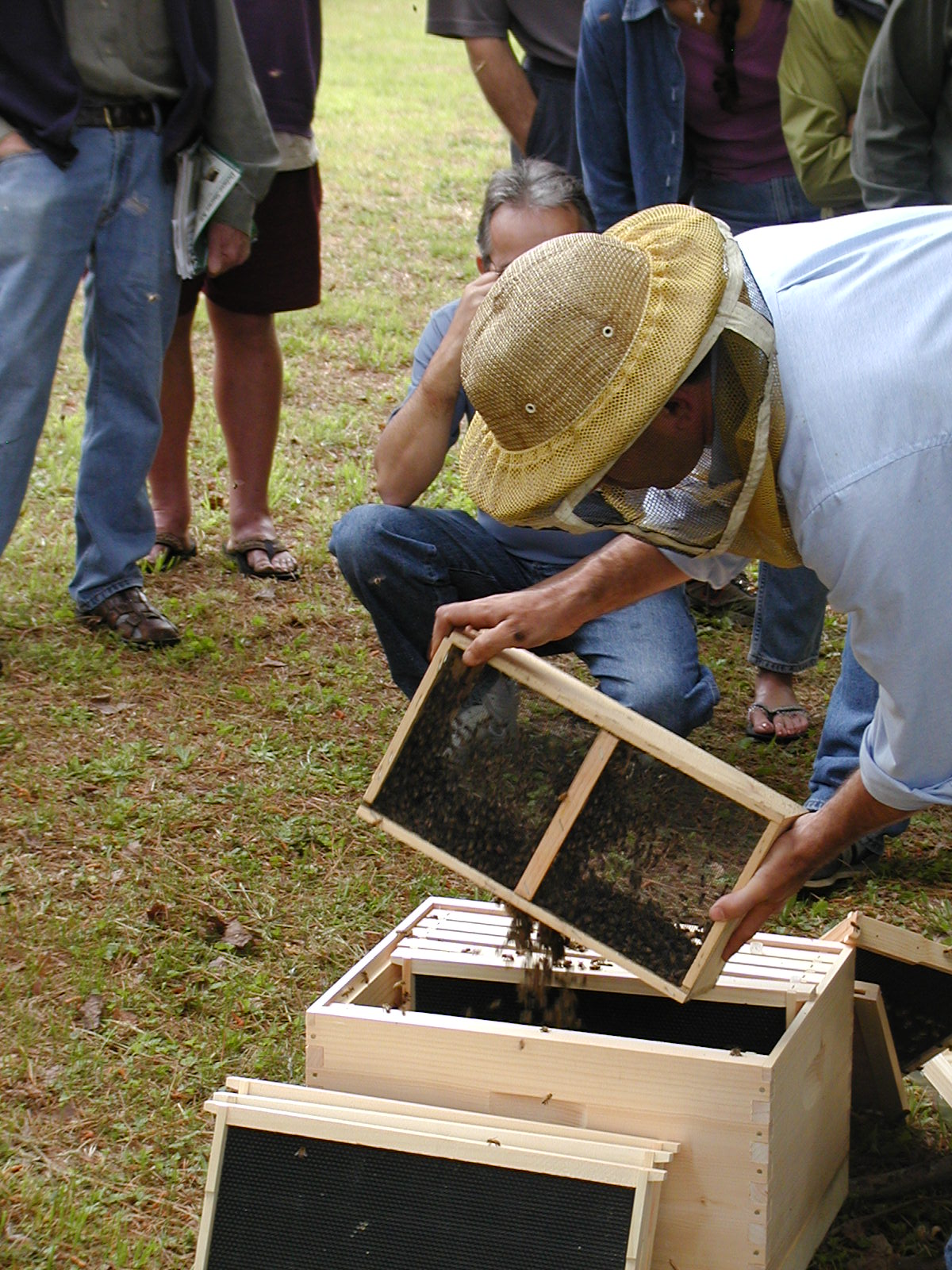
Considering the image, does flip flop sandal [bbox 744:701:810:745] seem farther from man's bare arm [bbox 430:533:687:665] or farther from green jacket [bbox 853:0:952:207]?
man's bare arm [bbox 430:533:687:665]

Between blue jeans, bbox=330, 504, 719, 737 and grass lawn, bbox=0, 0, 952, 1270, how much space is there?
476 millimetres

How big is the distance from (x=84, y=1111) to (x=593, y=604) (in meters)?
1.41

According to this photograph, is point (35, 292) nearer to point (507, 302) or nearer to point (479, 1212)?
point (507, 302)

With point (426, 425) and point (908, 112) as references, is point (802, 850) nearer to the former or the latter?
point (426, 425)

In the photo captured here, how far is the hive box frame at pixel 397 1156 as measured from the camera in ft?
6.51

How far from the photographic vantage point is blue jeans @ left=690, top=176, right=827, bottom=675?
393 cm

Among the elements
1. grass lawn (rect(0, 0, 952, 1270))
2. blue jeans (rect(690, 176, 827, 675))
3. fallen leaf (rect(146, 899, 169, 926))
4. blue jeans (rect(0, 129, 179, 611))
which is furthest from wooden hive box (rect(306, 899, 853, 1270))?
blue jeans (rect(0, 129, 179, 611))

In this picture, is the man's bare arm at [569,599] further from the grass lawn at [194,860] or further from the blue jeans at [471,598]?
the grass lawn at [194,860]

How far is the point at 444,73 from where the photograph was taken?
1653cm

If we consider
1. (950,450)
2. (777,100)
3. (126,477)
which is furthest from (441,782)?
(777,100)

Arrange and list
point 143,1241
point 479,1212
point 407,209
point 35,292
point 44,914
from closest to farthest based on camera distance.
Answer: point 479,1212 → point 143,1241 → point 44,914 → point 35,292 → point 407,209

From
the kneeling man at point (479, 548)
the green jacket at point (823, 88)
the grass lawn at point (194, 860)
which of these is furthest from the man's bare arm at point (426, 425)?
the green jacket at point (823, 88)

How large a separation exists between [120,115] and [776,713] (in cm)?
267

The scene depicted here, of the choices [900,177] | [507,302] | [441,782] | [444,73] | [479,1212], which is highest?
[507,302]
